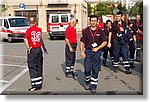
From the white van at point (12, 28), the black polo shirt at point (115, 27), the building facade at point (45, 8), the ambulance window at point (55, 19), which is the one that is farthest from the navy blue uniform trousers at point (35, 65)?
the building facade at point (45, 8)

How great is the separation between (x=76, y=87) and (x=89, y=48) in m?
1.24

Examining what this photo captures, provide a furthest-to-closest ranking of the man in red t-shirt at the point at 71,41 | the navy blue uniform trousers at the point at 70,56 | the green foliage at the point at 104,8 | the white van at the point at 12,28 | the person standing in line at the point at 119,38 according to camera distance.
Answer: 1. the green foliage at the point at 104,8
2. the white van at the point at 12,28
3. the person standing in line at the point at 119,38
4. the navy blue uniform trousers at the point at 70,56
5. the man in red t-shirt at the point at 71,41

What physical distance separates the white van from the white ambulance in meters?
2.26

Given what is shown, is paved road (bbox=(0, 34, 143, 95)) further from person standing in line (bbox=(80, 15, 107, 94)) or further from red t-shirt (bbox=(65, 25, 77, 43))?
red t-shirt (bbox=(65, 25, 77, 43))

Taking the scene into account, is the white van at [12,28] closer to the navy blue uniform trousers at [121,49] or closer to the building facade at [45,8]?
the navy blue uniform trousers at [121,49]

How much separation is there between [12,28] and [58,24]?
3706 mm

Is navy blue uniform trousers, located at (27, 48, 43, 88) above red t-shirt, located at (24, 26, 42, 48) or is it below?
below

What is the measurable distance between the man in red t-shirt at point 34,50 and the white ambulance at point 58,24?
16.7 m

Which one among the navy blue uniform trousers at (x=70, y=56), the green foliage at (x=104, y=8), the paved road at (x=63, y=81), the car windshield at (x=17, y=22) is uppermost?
the green foliage at (x=104, y=8)

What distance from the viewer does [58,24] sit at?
24.1 metres

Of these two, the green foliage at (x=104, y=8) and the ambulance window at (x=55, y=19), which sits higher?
the green foliage at (x=104, y=8)

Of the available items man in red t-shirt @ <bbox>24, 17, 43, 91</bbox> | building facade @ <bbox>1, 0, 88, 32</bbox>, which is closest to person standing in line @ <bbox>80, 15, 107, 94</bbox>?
man in red t-shirt @ <bbox>24, 17, 43, 91</bbox>

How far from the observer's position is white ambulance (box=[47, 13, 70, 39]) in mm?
24094

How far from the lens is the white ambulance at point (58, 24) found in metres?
24.1
